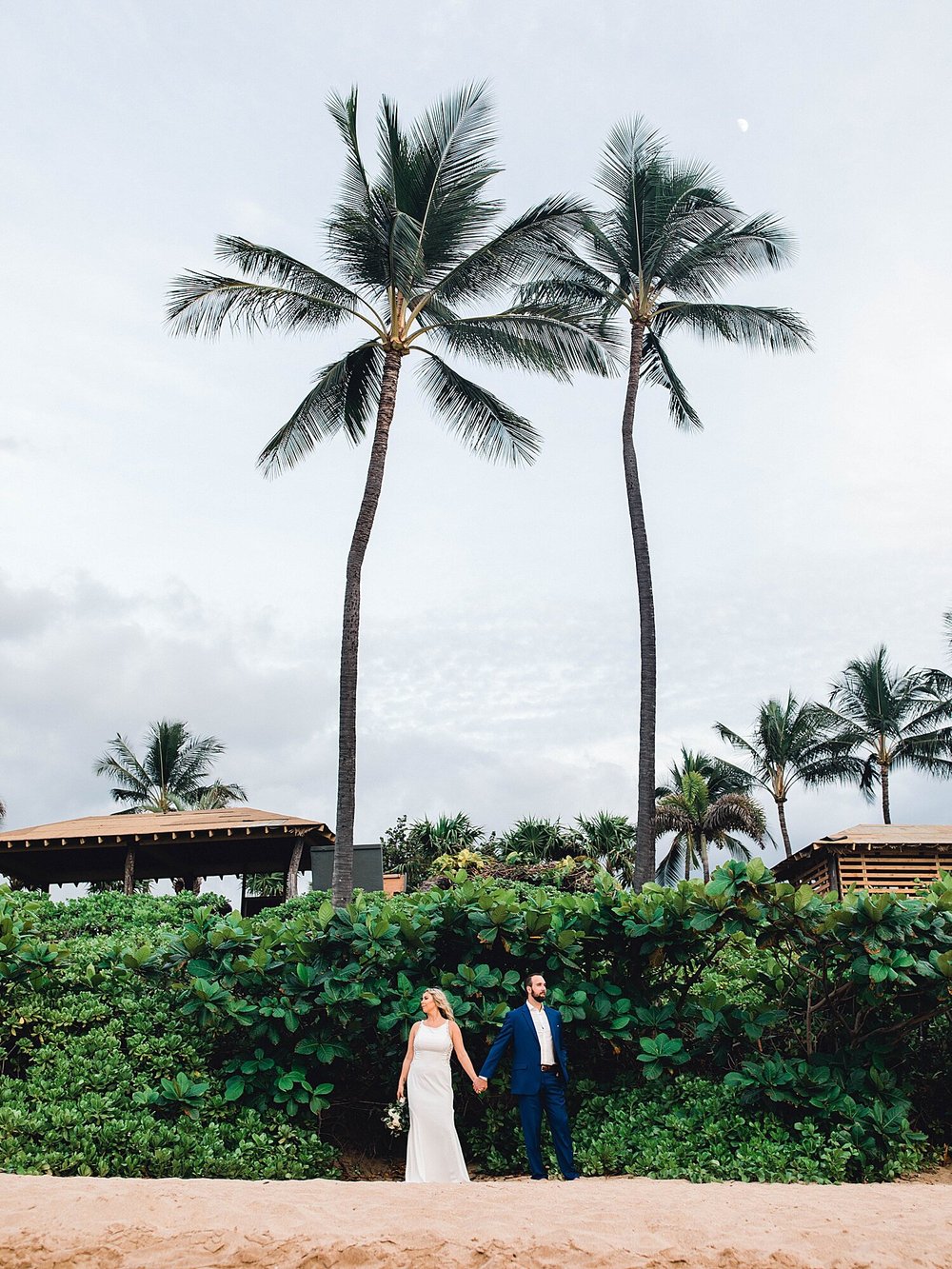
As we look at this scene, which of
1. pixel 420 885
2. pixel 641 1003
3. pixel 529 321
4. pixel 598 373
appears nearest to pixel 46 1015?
pixel 641 1003

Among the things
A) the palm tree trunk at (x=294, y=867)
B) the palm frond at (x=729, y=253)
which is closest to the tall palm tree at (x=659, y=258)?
the palm frond at (x=729, y=253)

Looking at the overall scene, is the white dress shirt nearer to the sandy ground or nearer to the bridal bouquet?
the sandy ground

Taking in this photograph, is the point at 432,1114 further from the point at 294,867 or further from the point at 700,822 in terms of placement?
the point at 700,822

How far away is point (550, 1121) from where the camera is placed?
297 inches

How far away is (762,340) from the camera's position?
21.1 metres

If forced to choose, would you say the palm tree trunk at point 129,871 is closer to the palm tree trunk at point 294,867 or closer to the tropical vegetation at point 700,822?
the palm tree trunk at point 294,867

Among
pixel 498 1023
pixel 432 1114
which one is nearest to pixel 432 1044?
pixel 432 1114

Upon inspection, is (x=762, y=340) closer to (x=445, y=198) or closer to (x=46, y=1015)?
(x=445, y=198)

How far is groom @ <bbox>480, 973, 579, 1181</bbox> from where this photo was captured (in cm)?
746

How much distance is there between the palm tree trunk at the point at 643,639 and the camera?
1795 cm

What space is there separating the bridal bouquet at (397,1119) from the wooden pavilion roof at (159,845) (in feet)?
39.4

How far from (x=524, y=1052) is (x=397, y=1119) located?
1993mm

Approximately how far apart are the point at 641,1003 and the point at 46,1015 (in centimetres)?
495

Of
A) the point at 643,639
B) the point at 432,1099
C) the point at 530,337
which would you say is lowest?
the point at 432,1099
